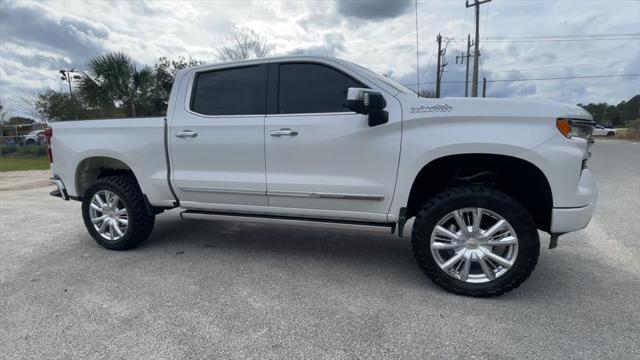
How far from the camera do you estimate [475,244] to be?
2.97 meters

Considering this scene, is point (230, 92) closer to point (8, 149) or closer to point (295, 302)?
point (295, 302)

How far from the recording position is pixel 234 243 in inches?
173

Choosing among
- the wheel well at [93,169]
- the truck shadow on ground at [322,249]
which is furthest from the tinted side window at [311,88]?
the wheel well at [93,169]

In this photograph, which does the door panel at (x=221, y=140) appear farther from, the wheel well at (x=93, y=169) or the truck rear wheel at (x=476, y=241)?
the truck rear wheel at (x=476, y=241)

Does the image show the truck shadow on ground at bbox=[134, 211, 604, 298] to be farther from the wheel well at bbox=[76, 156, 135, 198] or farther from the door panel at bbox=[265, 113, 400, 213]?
the wheel well at bbox=[76, 156, 135, 198]

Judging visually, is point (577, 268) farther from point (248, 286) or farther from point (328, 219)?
point (248, 286)

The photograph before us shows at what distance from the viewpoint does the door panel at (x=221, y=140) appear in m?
3.54

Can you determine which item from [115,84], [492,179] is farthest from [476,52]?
[492,179]

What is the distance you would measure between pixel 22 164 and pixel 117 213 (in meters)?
13.3

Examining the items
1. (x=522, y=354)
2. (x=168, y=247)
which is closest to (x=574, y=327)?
(x=522, y=354)

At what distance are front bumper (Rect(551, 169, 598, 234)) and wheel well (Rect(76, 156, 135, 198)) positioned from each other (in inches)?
165

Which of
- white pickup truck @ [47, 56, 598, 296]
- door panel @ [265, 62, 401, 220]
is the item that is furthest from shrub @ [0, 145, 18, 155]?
door panel @ [265, 62, 401, 220]

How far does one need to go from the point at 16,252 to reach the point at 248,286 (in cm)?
294

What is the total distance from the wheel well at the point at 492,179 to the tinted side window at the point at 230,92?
164 centimetres
